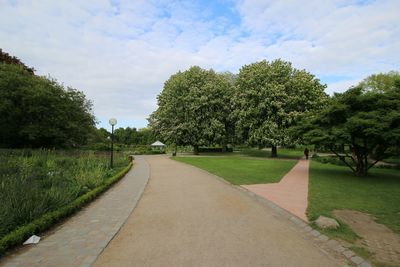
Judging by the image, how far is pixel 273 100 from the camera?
31.4m

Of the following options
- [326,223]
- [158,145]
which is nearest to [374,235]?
[326,223]

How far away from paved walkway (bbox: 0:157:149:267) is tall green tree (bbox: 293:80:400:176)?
11.0m

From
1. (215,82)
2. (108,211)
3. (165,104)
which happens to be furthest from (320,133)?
(165,104)

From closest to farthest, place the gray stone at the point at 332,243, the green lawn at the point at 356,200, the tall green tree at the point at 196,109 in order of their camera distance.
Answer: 1. the gray stone at the point at 332,243
2. the green lawn at the point at 356,200
3. the tall green tree at the point at 196,109

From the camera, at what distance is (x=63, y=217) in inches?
285

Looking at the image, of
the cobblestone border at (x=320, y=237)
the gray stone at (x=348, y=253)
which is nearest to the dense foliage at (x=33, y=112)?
the cobblestone border at (x=320, y=237)

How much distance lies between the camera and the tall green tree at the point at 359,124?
13.8 meters

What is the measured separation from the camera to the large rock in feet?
20.7

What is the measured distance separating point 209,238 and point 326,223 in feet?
8.71

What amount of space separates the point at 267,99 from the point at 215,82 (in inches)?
461

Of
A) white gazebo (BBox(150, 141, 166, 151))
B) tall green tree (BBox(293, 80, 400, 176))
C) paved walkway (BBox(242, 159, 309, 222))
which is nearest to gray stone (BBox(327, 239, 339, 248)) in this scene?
paved walkway (BBox(242, 159, 309, 222))

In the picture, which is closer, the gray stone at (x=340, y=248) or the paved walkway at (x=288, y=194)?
the gray stone at (x=340, y=248)

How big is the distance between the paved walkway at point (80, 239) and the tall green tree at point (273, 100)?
23734 millimetres

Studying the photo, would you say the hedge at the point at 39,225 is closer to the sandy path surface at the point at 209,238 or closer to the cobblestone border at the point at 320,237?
the sandy path surface at the point at 209,238
